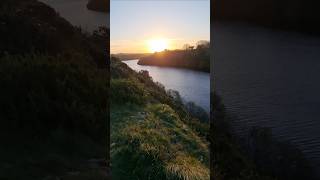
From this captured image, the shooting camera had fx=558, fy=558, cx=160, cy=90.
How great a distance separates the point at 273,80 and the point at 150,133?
1563mm

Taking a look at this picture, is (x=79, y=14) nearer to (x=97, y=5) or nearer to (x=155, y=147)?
(x=97, y=5)

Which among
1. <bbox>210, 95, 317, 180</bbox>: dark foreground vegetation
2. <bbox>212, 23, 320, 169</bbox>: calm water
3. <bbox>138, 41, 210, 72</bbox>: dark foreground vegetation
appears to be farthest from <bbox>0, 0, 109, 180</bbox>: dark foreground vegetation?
<bbox>212, 23, 320, 169</bbox>: calm water

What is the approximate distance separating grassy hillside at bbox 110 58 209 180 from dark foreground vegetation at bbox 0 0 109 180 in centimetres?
43

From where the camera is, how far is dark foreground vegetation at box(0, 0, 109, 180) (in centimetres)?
596

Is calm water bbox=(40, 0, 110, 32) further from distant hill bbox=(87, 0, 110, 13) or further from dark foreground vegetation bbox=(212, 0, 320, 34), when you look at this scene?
dark foreground vegetation bbox=(212, 0, 320, 34)

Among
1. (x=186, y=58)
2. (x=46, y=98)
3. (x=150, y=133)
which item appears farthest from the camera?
(x=186, y=58)

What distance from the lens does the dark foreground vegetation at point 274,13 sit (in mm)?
6406

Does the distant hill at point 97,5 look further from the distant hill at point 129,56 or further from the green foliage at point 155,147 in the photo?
the green foliage at point 155,147

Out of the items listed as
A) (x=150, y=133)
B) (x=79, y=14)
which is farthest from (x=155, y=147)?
(x=79, y=14)

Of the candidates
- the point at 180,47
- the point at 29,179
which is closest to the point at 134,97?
the point at 180,47

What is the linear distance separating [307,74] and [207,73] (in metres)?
1.15

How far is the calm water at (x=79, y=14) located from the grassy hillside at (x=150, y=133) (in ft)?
2.22

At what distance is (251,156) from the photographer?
20.9ft

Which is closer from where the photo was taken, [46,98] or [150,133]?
[46,98]
